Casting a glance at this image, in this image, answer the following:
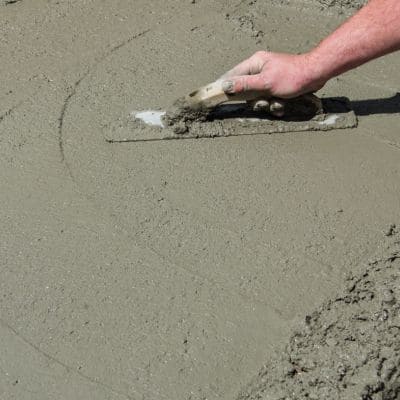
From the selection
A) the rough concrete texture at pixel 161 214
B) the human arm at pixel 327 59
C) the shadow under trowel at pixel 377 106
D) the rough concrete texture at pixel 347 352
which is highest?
the human arm at pixel 327 59

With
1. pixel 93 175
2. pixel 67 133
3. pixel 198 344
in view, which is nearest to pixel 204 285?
pixel 198 344

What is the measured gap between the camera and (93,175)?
301 centimetres

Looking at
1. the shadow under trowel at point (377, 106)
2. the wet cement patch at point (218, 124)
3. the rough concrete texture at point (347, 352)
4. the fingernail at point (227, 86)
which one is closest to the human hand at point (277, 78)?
the fingernail at point (227, 86)

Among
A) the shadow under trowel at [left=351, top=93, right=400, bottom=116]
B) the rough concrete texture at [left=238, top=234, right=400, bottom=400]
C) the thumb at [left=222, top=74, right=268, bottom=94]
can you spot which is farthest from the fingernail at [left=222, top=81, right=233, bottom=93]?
the rough concrete texture at [left=238, top=234, right=400, bottom=400]

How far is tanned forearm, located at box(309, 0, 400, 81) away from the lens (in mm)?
2891

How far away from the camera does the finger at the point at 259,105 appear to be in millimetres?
3107

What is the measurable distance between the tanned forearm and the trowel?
0.21 metres

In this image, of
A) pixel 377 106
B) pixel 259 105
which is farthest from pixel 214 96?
pixel 377 106

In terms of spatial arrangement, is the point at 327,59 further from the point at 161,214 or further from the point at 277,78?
the point at 161,214

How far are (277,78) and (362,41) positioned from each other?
1.21ft

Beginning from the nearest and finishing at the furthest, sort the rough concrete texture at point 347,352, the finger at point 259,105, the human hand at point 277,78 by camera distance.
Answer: the rough concrete texture at point 347,352 → the human hand at point 277,78 → the finger at point 259,105

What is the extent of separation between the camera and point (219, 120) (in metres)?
3.21

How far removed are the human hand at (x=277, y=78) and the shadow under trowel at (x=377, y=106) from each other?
35 cm

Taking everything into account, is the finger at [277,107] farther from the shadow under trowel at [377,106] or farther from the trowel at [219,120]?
the shadow under trowel at [377,106]
